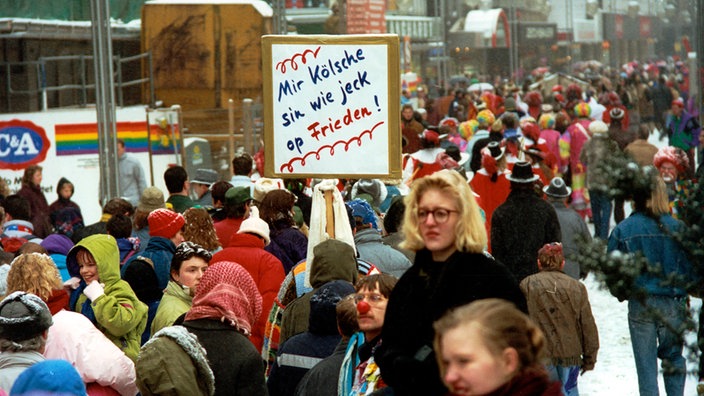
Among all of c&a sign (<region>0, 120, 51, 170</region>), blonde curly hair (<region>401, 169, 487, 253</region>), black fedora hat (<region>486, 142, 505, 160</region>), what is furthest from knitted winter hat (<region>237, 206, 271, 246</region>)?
c&a sign (<region>0, 120, 51, 170</region>)

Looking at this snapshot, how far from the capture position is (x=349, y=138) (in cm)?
814

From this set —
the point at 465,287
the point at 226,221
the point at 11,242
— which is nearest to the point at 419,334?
the point at 465,287

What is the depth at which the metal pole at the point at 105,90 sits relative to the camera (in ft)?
41.9

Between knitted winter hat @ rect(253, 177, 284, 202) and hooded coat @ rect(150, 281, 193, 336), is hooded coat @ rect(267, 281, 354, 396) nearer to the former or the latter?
hooded coat @ rect(150, 281, 193, 336)

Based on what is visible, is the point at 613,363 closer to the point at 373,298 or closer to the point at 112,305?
the point at 112,305

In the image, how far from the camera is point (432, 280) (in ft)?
13.2

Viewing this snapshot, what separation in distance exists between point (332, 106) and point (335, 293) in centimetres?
278

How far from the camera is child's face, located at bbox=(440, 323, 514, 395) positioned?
310 cm

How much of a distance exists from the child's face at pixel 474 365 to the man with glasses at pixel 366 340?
1527mm

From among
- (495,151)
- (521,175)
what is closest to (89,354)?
(521,175)

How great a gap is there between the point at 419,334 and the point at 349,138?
14.0 ft

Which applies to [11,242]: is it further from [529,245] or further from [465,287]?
[465,287]

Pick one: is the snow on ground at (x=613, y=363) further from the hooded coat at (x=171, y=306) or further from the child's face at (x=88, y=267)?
the child's face at (x=88, y=267)

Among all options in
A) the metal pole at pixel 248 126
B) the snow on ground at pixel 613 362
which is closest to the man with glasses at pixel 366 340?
the snow on ground at pixel 613 362
